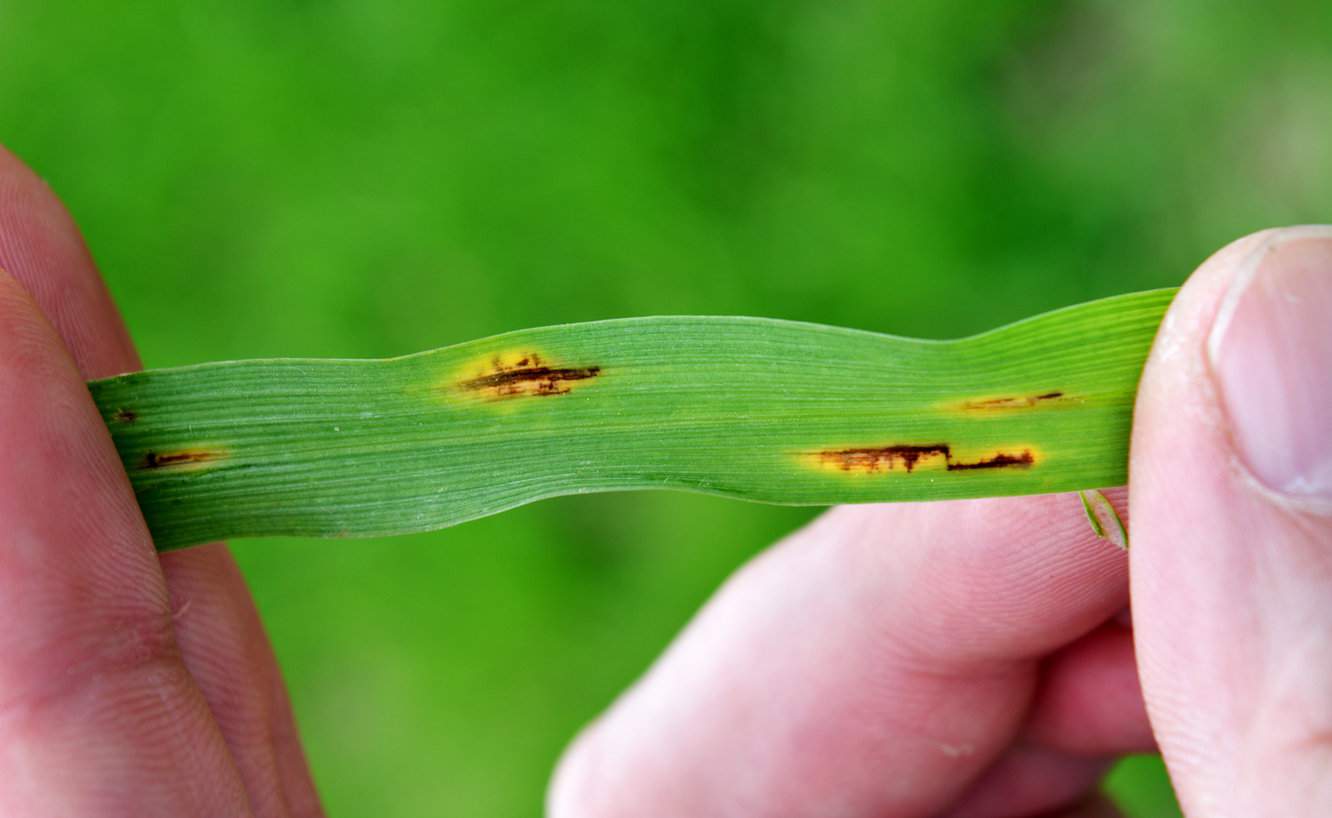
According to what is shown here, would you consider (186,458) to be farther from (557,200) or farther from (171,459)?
(557,200)

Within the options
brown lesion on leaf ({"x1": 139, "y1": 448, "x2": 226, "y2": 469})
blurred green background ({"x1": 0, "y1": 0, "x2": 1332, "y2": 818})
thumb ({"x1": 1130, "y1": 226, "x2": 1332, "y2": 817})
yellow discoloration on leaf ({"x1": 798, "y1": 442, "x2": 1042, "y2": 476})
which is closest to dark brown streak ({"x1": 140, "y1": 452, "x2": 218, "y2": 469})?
brown lesion on leaf ({"x1": 139, "y1": 448, "x2": 226, "y2": 469})

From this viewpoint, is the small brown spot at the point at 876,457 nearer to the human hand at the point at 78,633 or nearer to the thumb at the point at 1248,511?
the thumb at the point at 1248,511

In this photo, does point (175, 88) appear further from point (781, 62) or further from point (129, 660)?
point (129, 660)

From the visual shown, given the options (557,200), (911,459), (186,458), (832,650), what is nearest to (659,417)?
(911,459)

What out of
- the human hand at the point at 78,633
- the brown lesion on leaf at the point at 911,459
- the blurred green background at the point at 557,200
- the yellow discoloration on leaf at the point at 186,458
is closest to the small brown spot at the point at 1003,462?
the brown lesion on leaf at the point at 911,459

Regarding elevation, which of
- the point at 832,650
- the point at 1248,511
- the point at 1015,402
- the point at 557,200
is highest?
the point at 557,200

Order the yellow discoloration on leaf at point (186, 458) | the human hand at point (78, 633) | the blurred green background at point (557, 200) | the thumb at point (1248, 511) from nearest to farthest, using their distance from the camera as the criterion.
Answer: the thumb at point (1248, 511)
the human hand at point (78, 633)
the yellow discoloration on leaf at point (186, 458)
the blurred green background at point (557, 200)
